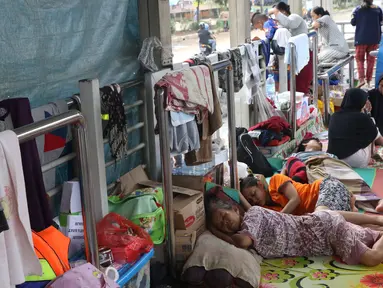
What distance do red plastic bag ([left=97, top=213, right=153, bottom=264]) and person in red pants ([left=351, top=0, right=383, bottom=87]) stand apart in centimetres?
732

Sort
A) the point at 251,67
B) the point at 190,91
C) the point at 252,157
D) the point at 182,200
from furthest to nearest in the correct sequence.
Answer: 1. the point at 251,67
2. the point at 252,157
3. the point at 182,200
4. the point at 190,91

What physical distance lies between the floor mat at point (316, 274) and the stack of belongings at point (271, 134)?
208 centimetres

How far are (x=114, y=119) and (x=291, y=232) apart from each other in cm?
132

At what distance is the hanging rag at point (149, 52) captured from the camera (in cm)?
379

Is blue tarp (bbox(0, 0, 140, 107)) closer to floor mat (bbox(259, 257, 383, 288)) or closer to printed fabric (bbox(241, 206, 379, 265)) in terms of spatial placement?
printed fabric (bbox(241, 206, 379, 265))

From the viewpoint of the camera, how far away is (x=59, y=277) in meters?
2.27

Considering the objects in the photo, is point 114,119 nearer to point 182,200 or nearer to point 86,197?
point 182,200

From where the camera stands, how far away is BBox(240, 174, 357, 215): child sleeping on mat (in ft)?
13.5

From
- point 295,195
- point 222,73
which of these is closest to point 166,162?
A: point 295,195

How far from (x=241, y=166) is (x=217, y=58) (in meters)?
0.89

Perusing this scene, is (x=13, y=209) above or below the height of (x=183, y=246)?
above

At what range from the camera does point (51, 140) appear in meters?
2.94

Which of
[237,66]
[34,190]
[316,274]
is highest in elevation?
[237,66]

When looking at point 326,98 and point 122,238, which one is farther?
point 326,98
